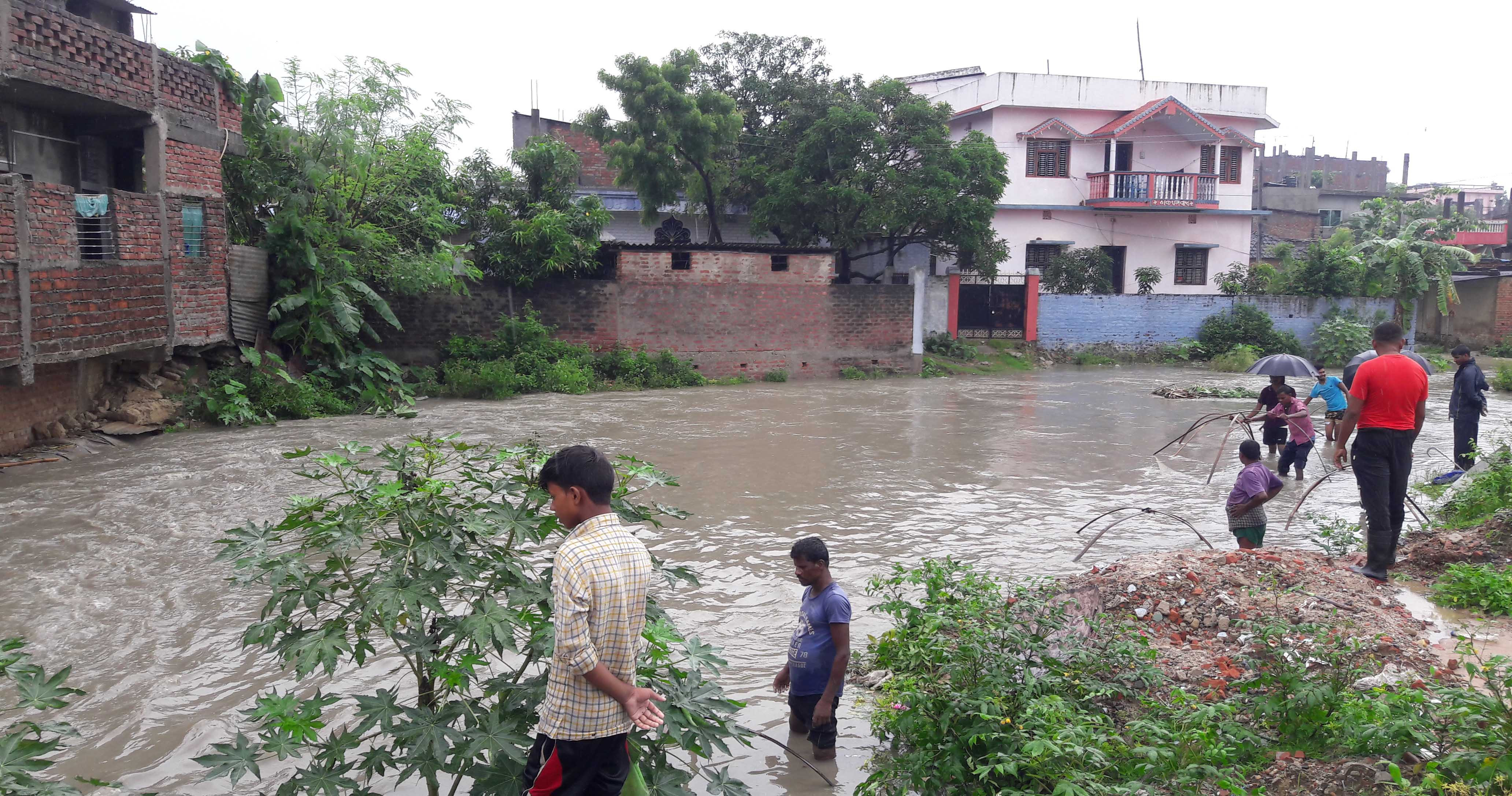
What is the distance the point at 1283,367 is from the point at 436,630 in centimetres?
1033

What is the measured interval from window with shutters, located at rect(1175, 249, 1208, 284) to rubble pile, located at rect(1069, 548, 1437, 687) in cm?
2756

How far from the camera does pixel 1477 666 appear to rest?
4492mm

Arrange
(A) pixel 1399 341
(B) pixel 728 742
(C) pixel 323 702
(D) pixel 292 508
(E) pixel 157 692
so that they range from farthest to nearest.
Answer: (A) pixel 1399 341 → (E) pixel 157 692 → (B) pixel 728 742 → (D) pixel 292 508 → (C) pixel 323 702

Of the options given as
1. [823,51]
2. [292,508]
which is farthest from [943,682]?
[823,51]

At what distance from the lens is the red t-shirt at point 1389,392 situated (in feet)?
19.9

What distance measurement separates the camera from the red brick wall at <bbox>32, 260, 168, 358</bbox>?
10383 mm

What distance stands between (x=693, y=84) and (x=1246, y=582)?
A: 21.4 m

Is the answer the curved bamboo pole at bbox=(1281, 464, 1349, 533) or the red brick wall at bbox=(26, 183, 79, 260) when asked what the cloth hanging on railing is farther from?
the curved bamboo pole at bbox=(1281, 464, 1349, 533)

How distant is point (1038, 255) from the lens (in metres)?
30.3

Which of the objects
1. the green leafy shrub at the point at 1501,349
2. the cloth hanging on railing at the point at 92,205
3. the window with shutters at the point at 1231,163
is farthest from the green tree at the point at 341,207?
the green leafy shrub at the point at 1501,349

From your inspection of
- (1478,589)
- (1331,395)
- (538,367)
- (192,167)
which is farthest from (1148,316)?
(192,167)

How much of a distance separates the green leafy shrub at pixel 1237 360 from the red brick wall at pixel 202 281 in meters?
23.2

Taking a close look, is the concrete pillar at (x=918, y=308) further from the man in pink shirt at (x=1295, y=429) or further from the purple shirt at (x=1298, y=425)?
the purple shirt at (x=1298, y=425)

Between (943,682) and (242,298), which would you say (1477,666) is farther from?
(242,298)
